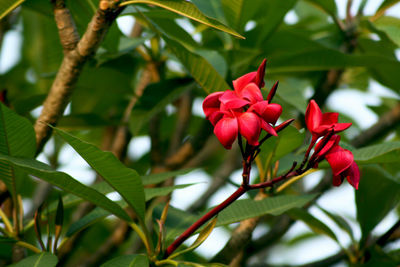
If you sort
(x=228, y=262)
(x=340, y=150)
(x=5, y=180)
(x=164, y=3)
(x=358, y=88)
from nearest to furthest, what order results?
(x=340, y=150) → (x=164, y=3) → (x=5, y=180) → (x=228, y=262) → (x=358, y=88)

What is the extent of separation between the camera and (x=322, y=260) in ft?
4.11

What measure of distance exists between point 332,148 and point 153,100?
0.65 metres

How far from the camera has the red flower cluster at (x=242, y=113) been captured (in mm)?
610

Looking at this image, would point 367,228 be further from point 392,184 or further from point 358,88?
point 358,88

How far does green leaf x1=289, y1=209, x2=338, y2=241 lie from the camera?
1103mm

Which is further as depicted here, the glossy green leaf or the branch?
the glossy green leaf

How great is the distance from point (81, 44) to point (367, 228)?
818 millimetres

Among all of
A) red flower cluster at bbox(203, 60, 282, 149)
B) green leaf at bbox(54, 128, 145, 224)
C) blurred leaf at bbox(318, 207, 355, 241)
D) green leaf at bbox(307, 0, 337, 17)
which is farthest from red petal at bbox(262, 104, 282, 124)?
green leaf at bbox(307, 0, 337, 17)

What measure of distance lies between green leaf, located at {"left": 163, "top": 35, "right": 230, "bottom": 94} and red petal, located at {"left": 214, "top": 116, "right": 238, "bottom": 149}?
0.33 m

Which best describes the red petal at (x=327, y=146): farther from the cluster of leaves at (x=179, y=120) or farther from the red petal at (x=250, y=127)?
the cluster of leaves at (x=179, y=120)

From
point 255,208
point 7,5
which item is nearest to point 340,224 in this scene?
point 255,208

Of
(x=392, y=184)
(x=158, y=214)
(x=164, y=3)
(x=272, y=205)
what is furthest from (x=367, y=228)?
(x=164, y=3)

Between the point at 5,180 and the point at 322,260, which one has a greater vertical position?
the point at 5,180

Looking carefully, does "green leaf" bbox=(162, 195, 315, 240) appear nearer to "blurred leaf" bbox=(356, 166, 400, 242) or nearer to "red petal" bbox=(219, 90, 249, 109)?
"blurred leaf" bbox=(356, 166, 400, 242)
